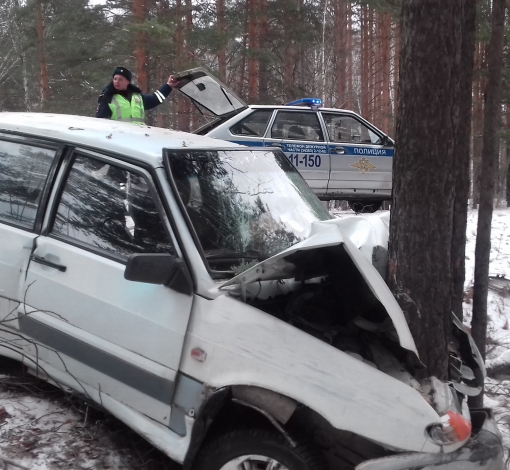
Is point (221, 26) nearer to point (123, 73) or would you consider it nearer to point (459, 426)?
point (123, 73)

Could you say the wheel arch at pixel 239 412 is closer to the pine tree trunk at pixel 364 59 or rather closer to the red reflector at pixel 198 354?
the red reflector at pixel 198 354

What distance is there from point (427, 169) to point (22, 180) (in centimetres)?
248

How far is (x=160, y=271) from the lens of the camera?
2.63 meters

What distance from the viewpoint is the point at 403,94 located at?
3334mm

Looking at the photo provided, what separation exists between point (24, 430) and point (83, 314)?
749mm

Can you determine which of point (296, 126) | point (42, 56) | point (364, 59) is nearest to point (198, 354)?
point (296, 126)

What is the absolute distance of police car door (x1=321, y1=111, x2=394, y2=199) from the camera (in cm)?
963

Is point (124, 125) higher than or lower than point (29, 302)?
higher

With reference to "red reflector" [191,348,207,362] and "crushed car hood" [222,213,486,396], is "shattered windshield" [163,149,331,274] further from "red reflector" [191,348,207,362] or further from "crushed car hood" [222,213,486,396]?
"red reflector" [191,348,207,362]

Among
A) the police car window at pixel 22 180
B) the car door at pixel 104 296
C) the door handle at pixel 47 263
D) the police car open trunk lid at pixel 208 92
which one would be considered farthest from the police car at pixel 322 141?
the door handle at pixel 47 263

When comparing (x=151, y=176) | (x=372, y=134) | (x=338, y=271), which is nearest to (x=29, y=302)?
(x=151, y=176)

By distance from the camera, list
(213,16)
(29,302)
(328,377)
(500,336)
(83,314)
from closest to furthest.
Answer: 1. (328,377)
2. (83,314)
3. (29,302)
4. (500,336)
5. (213,16)

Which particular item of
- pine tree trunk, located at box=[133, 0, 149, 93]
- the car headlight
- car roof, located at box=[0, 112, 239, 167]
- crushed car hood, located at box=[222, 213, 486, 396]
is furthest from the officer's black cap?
pine tree trunk, located at box=[133, 0, 149, 93]

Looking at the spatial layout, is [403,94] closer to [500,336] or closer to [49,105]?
[500,336]
